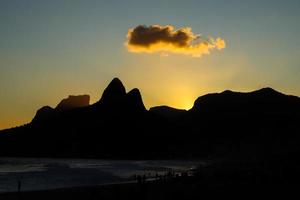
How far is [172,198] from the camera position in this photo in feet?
88.9

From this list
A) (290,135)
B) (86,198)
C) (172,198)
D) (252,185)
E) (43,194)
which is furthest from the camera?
(290,135)

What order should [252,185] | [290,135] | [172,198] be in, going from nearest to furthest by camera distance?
[172,198], [252,185], [290,135]

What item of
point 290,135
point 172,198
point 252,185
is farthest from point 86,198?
point 290,135

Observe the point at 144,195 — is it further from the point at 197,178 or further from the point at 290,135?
the point at 290,135

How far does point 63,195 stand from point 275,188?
612 inches

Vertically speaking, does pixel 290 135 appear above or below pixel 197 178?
above

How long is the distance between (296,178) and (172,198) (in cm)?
1525

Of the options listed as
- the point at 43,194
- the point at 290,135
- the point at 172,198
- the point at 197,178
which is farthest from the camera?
the point at 290,135

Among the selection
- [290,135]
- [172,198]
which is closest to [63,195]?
[172,198]

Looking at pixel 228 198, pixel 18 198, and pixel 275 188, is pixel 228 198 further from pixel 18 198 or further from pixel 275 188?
pixel 18 198

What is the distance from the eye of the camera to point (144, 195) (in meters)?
28.7

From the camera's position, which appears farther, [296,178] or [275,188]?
[296,178]

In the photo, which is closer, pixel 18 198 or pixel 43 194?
pixel 18 198

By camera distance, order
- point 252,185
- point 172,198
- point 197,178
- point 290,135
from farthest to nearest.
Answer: point 290,135 → point 197,178 → point 252,185 → point 172,198
